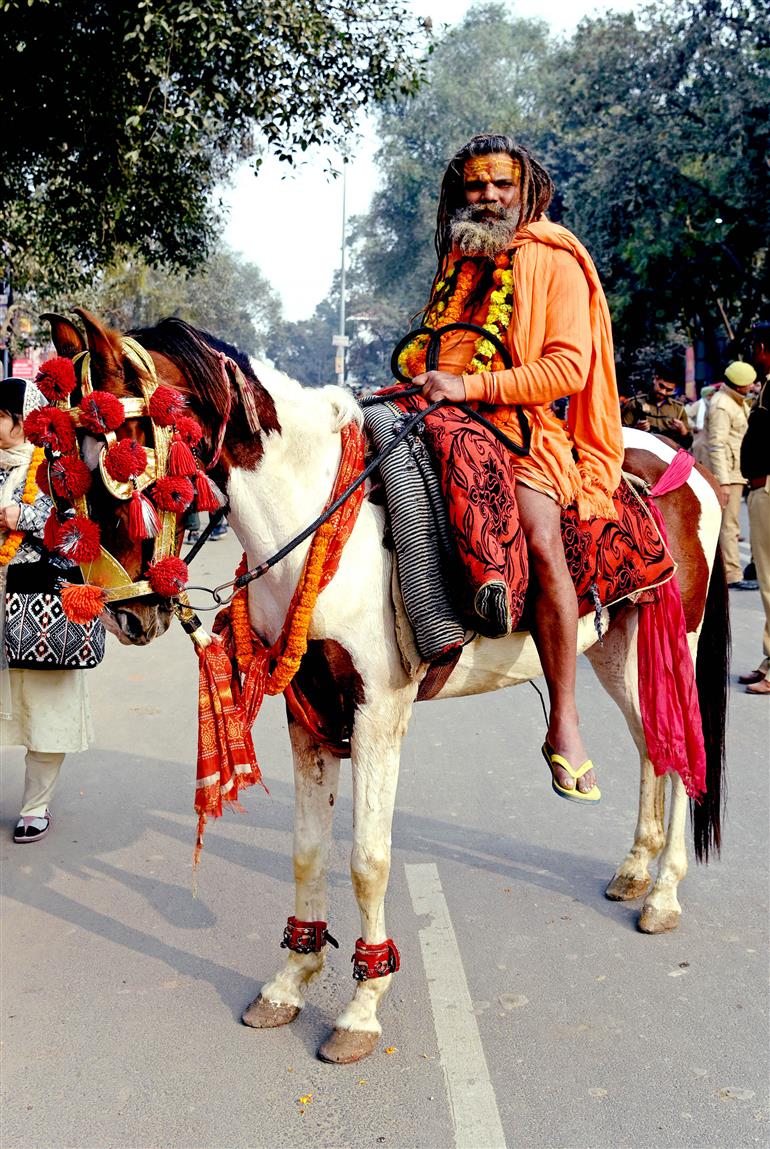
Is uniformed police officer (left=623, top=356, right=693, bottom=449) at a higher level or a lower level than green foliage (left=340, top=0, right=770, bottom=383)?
lower

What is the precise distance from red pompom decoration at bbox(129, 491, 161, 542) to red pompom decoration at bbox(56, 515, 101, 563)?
0.10 m

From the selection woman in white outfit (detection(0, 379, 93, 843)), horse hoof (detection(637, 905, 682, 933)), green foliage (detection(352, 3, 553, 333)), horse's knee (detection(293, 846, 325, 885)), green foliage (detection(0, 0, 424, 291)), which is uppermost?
green foliage (detection(352, 3, 553, 333))

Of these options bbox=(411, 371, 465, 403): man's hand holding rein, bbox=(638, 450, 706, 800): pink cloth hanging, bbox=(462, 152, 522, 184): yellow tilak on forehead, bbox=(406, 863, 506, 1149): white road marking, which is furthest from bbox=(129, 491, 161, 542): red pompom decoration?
bbox=(638, 450, 706, 800): pink cloth hanging

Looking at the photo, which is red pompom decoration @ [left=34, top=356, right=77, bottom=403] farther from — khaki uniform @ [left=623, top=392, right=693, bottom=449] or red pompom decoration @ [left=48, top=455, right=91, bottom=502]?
khaki uniform @ [left=623, top=392, right=693, bottom=449]

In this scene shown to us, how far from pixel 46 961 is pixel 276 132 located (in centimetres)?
732

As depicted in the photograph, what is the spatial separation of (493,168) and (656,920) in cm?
275

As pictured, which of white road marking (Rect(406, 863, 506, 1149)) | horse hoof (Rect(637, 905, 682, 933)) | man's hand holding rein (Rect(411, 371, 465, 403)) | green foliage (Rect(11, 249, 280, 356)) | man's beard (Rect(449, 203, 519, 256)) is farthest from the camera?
green foliage (Rect(11, 249, 280, 356))

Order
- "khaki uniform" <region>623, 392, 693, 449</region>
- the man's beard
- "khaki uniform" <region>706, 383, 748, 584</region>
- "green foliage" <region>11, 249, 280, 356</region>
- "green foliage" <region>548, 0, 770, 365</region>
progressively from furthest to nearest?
"green foliage" <region>548, 0, 770, 365</region> < "green foliage" <region>11, 249, 280, 356</region> < "khaki uniform" <region>623, 392, 693, 449</region> < "khaki uniform" <region>706, 383, 748, 584</region> < the man's beard

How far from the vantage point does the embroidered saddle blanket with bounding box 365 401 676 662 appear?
3.01m

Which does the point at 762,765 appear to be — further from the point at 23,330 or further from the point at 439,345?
the point at 23,330

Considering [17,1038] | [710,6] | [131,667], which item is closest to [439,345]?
[17,1038]

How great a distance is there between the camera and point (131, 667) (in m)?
8.41

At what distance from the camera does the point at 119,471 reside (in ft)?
8.52

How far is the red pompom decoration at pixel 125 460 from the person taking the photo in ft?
8.47
